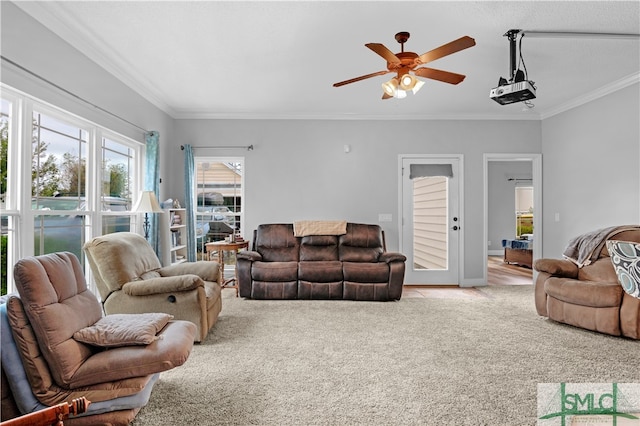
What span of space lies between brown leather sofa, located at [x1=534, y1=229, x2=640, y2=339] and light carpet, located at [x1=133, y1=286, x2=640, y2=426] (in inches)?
4.2

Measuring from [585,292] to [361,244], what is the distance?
260cm

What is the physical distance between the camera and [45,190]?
117 inches

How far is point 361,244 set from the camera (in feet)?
16.8

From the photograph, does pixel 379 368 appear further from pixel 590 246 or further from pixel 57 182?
pixel 57 182

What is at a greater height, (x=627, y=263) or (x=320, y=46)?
(x=320, y=46)

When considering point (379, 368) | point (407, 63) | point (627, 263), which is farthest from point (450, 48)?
point (627, 263)

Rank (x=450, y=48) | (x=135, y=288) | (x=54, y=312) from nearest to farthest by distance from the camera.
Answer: (x=54, y=312) → (x=450, y=48) → (x=135, y=288)

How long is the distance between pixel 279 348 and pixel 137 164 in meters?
3.05

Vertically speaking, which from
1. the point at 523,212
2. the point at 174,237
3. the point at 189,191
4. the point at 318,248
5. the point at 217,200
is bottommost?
the point at 318,248

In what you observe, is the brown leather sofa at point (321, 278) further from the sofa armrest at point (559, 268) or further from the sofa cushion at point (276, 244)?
the sofa armrest at point (559, 268)

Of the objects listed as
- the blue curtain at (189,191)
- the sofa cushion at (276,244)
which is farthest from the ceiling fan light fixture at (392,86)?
the blue curtain at (189,191)

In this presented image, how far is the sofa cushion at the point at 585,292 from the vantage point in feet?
10.4

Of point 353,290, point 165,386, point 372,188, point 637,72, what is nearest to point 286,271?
point 353,290

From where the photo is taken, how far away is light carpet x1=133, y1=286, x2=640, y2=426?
201 cm
